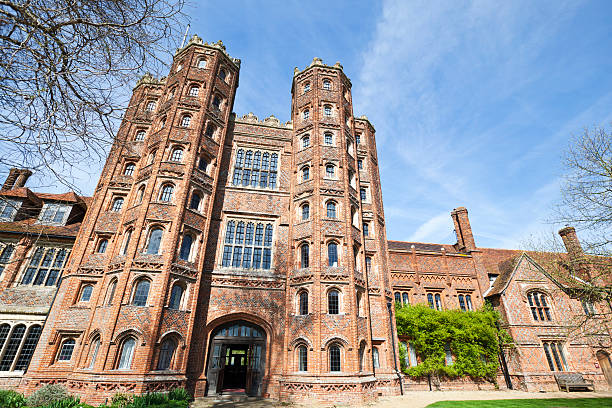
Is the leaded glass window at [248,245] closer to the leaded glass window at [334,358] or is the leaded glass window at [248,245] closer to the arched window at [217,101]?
the leaded glass window at [334,358]

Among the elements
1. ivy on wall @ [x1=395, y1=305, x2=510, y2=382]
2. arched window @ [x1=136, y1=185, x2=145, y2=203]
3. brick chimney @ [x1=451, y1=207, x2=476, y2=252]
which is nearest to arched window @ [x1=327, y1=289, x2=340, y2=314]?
ivy on wall @ [x1=395, y1=305, x2=510, y2=382]

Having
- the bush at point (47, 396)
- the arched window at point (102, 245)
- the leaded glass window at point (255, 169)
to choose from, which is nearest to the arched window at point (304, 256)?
the leaded glass window at point (255, 169)

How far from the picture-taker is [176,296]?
14156mm

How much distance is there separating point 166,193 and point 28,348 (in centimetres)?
981

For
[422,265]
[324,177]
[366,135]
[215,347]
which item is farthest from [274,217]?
[422,265]

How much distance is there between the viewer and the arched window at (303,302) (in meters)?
15.5

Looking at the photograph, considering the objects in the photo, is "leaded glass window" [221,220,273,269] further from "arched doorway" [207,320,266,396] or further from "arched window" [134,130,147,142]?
"arched window" [134,130,147,142]

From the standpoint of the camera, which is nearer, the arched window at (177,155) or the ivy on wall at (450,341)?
the arched window at (177,155)

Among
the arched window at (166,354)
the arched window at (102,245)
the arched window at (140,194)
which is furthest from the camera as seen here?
the arched window at (140,194)

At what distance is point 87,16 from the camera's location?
15.0 ft

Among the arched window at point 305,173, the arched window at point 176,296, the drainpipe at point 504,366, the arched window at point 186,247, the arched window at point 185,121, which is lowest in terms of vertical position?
the drainpipe at point 504,366

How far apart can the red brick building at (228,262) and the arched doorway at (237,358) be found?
5 centimetres

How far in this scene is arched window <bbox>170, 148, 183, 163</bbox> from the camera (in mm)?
17111

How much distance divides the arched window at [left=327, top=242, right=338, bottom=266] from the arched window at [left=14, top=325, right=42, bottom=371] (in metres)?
15.0
